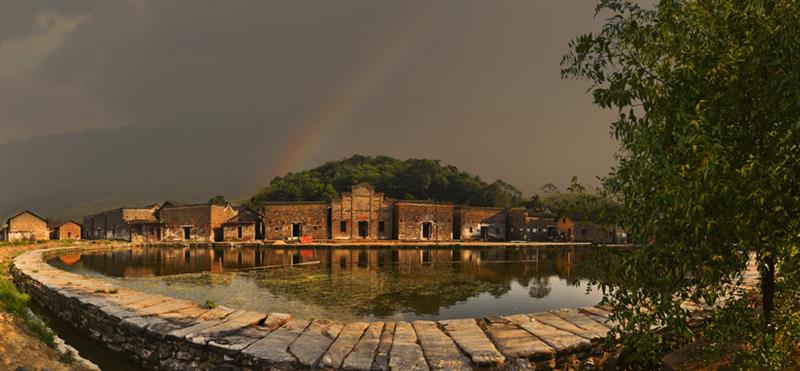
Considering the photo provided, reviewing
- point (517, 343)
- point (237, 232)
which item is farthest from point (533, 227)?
point (517, 343)

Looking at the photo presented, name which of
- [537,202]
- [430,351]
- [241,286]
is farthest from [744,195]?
[537,202]

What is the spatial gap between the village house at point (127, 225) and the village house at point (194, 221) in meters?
1.27

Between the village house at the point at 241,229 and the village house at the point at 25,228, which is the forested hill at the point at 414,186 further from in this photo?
the village house at the point at 25,228

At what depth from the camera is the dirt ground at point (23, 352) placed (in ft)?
18.9

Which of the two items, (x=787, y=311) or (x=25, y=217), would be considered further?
(x=25, y=217)

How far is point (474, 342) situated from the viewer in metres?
6.61

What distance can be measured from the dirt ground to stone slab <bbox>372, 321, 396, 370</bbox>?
4.70 metres

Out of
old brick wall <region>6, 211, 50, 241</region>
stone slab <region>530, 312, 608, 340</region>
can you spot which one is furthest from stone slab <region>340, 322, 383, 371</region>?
old brick wall <region>6, 211, 50, 241</region>

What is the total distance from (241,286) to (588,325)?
12099 millimetres

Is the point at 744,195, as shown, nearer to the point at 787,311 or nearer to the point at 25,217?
the point at 787,311

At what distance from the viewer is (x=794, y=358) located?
209 inches

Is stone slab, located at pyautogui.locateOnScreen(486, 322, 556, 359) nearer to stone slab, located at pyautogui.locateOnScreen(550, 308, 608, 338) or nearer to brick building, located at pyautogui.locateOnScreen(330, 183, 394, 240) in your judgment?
stone slab, located at pyautogui.locateOnScreen(550, 308, 608, 338)

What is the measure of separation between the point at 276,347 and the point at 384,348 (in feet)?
5.60

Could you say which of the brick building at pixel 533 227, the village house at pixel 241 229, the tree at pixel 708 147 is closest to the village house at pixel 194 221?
the village house at pixel 241 229
